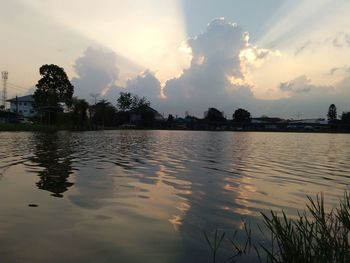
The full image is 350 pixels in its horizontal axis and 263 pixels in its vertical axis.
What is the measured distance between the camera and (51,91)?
11406cm

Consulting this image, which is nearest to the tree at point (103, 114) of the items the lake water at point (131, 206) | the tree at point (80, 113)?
the tree at point (80, 113)

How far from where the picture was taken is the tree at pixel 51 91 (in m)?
112

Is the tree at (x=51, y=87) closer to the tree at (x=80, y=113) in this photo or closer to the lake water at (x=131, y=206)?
the tree at (x=80, y=113)

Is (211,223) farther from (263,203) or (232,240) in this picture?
(263,203)

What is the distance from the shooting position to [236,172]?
71.7 ft

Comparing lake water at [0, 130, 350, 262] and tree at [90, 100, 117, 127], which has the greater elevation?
tree at [90, 100, 117, 127]

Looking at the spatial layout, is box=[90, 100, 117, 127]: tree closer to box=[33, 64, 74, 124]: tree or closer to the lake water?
box=[33, 64, 74, 124]: tree

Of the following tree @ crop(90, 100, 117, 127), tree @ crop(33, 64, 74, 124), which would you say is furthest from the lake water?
tree @ crop(90, 100, 117, 127)

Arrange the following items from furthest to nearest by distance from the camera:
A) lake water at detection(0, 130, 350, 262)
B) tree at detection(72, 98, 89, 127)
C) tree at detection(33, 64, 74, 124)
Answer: tree at detection(33, 64, 74, 124), tree at detection(72, 98, 89, 127), lake water at detection(0, 130, 350, 262)

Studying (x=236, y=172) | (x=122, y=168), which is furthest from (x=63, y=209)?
(x=236, y=172)

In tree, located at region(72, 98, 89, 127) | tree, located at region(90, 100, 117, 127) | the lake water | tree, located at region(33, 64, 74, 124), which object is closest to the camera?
the lake water

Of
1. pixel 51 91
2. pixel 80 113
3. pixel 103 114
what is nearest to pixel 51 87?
pixel 51 91

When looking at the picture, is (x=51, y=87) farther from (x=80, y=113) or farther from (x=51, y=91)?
(x=80, y=113)

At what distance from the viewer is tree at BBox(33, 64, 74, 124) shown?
111500 millimetres
